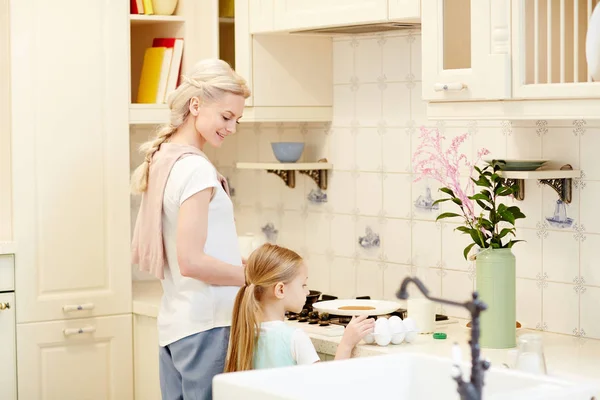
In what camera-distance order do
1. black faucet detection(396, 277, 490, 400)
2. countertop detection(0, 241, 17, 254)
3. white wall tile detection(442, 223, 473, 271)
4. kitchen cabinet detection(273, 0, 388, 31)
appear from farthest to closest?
countertop detection(0, 241, 17, 254) < white wall tile detection(442, 223, 473, 271) < kitchen cabinet detection(273, 0, 388, 31) < black faucet detection(396, 277, 490, 400)

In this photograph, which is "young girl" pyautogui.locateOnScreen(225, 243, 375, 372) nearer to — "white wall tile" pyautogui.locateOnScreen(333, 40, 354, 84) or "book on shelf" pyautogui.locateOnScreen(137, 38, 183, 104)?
"white wall tile" pyautogui.locateOnScreen(333, 40, 354, 84)

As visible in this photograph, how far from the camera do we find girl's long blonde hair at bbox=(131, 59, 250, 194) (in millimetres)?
2623

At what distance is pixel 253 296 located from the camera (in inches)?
98.3

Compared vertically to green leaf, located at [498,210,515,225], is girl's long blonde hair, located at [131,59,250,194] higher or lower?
higher

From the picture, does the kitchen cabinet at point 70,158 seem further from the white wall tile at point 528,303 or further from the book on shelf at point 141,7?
the white wall tile at point 528,303

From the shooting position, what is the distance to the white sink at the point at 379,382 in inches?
54.7

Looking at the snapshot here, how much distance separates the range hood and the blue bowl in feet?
1.35

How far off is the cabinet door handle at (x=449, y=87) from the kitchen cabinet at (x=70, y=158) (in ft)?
4.19

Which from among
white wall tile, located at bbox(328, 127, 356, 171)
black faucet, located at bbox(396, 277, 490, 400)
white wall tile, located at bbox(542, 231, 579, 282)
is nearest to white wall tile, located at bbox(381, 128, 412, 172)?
white wall tile, located at bbox(328, 127, 356, 171)

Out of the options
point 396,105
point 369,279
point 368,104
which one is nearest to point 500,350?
point 369,279

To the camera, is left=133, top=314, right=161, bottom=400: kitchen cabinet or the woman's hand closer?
the woman's hand

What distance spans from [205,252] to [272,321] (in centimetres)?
24

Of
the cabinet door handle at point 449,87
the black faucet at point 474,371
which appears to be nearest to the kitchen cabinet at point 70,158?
the cabinet door handle at point 449,87

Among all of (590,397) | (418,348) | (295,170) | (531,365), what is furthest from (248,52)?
(590,397)
